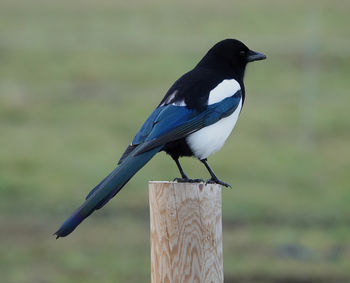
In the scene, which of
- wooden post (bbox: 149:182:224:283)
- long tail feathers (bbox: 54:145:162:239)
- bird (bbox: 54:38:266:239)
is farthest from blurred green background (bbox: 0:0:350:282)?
wooden post (bbox: 149:182:224:283)

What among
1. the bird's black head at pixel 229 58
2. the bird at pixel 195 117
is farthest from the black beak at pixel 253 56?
the bird at pixel 195 117

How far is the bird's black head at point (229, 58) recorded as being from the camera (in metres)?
4.86

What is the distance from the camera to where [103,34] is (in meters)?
20.2

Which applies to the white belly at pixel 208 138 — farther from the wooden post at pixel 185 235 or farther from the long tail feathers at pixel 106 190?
the wooden post at pixel 185 235

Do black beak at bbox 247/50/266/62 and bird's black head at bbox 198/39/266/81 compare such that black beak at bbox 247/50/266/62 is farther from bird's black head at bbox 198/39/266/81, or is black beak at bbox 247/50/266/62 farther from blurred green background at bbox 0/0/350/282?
blurred green background at bbox 0/0/350/282

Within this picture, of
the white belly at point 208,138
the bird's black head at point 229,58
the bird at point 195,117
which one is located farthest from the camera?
the bird's black head at point 229,58

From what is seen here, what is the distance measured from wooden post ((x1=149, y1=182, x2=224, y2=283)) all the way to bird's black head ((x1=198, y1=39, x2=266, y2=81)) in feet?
4.94

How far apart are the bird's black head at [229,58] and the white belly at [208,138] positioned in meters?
0.45

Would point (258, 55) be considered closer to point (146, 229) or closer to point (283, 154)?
point (146, 229)

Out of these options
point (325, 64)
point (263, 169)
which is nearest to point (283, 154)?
point (263, 169)

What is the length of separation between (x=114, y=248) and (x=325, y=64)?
1024cm

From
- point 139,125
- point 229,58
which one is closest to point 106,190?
point 229,58

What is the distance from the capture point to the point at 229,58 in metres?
4.91

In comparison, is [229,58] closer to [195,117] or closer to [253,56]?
[253,56]
